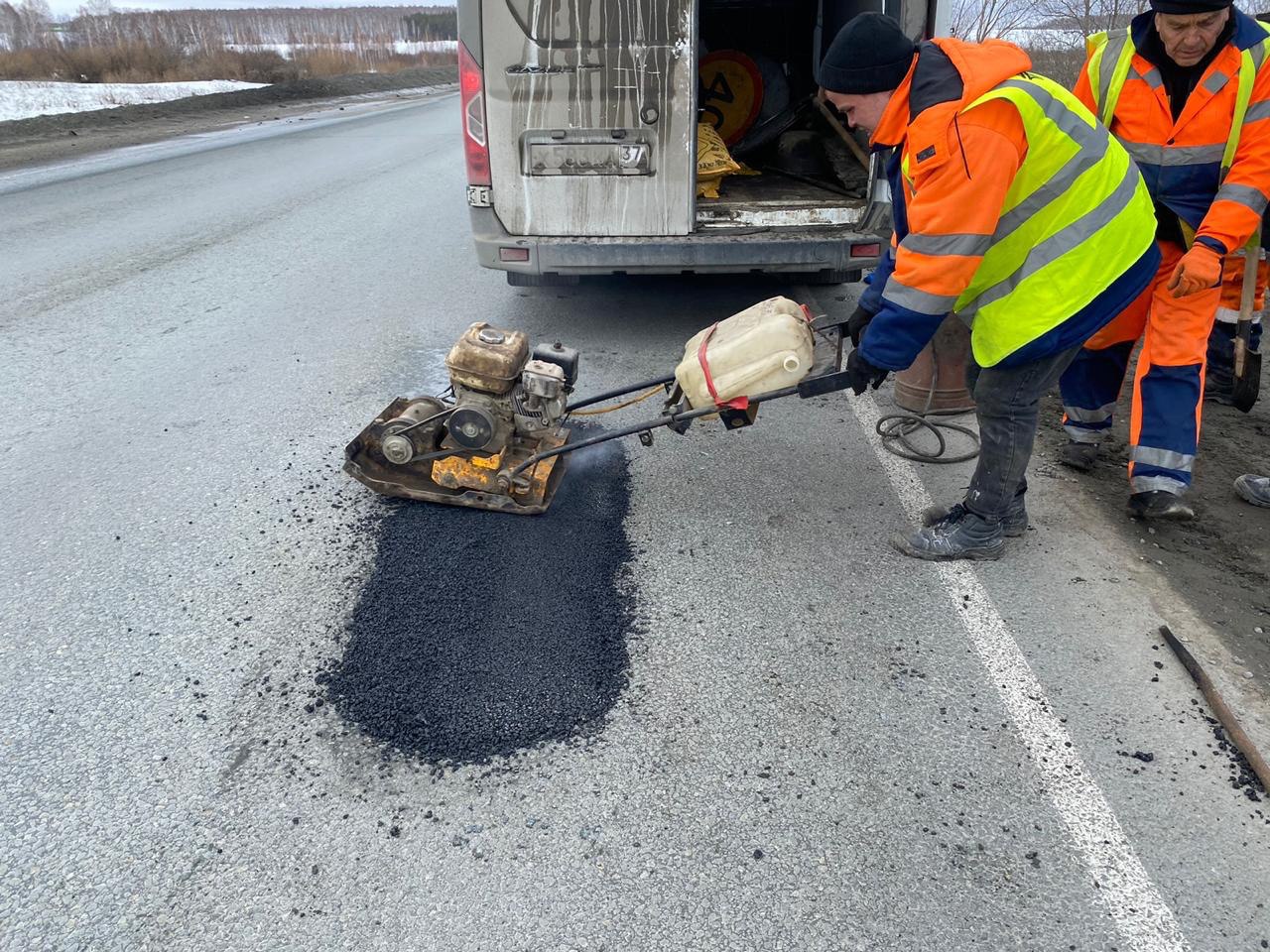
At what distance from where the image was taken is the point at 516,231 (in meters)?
4.91

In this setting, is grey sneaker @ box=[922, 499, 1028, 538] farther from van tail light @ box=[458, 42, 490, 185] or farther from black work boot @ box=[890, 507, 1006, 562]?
van tail light @ box=[458, 42, 490, 185]

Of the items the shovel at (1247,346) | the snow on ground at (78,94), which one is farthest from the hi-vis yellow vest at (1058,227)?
the snow on ground at (78,94)

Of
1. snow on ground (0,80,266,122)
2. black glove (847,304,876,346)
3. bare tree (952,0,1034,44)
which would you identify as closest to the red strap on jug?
black glove (847,304,876,346)

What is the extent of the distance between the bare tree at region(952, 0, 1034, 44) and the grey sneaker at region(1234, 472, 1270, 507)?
29.9ft

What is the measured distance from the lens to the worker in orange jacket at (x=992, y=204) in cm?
259

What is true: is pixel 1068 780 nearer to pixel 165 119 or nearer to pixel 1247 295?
pixel 1247 295

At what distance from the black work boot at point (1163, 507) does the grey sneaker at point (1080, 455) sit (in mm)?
428

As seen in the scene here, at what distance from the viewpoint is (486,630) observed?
9.59ft

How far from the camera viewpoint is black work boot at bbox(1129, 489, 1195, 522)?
137 inches

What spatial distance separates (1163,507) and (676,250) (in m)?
2.74

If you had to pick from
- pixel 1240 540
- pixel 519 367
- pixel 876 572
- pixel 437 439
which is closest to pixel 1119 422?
pixel 1240 540

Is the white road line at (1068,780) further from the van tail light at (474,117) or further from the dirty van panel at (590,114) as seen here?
the van tail light at (474,117)

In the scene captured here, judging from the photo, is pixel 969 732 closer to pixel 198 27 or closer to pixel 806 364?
pixel 806 364

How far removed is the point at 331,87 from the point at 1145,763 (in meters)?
32.5
